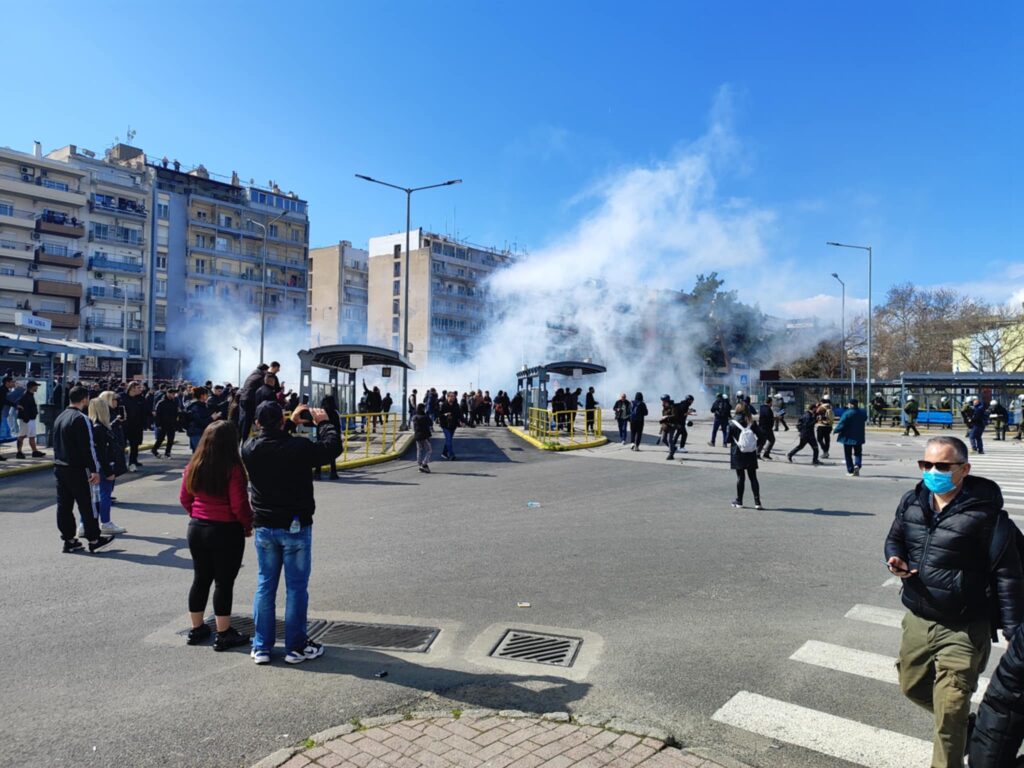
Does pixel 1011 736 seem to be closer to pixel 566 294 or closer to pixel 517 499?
pixel 517 499

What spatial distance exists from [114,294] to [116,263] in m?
2.65

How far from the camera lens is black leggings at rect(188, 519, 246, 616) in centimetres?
475

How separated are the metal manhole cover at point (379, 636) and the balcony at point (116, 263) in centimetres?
6542

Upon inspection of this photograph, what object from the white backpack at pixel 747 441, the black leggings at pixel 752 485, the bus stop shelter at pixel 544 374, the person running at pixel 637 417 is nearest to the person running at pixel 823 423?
the person running at pixel 637 417

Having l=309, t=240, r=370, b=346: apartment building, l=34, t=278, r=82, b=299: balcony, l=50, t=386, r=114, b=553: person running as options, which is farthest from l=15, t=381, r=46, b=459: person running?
l=309, t=240, r=370, b=346: apartment building

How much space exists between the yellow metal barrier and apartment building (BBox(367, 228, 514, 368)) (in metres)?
49.7

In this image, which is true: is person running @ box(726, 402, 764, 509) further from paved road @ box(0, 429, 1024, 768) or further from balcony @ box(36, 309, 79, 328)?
balcony @ box(36, 309, 79, 328)

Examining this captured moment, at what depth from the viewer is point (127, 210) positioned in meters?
62.1

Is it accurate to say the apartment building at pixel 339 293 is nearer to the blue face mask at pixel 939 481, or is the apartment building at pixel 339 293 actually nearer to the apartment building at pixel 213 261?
the apartment building at pixel 213 261

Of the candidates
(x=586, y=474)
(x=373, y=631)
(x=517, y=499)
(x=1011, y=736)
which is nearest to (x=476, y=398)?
(x=586, y=474)

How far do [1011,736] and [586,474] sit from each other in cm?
1262

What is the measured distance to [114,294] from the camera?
61250 mm

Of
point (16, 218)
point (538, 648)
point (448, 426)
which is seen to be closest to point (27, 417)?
point (448, 426)

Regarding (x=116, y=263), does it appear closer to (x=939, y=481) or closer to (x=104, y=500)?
(x=104, y=500)
